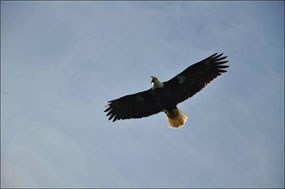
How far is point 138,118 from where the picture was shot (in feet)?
66.3

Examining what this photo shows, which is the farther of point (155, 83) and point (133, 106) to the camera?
point (133, 106)

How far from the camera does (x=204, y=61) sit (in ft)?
65.3

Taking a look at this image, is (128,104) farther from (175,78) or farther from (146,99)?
(175,78)

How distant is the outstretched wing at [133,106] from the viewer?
19969 millimetres

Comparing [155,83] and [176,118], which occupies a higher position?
[155,83]

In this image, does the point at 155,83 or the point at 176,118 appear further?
the point at 176,118

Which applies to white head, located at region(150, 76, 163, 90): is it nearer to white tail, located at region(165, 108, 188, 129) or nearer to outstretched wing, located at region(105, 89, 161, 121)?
outstretched wing, located at region(105, 89, 161, 121)

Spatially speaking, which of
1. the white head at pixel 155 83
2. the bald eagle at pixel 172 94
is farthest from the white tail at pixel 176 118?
the white head at pixel 155 83

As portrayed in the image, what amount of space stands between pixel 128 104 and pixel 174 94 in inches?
72.4

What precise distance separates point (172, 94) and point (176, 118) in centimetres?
100

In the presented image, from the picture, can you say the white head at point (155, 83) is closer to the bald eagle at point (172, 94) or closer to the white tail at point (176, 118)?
the bald eagle at point (172, 94)

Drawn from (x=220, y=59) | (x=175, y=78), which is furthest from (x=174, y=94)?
(x=220, y=59)

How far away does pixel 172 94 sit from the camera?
19766 millimetres

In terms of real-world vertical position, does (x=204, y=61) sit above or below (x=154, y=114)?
above
